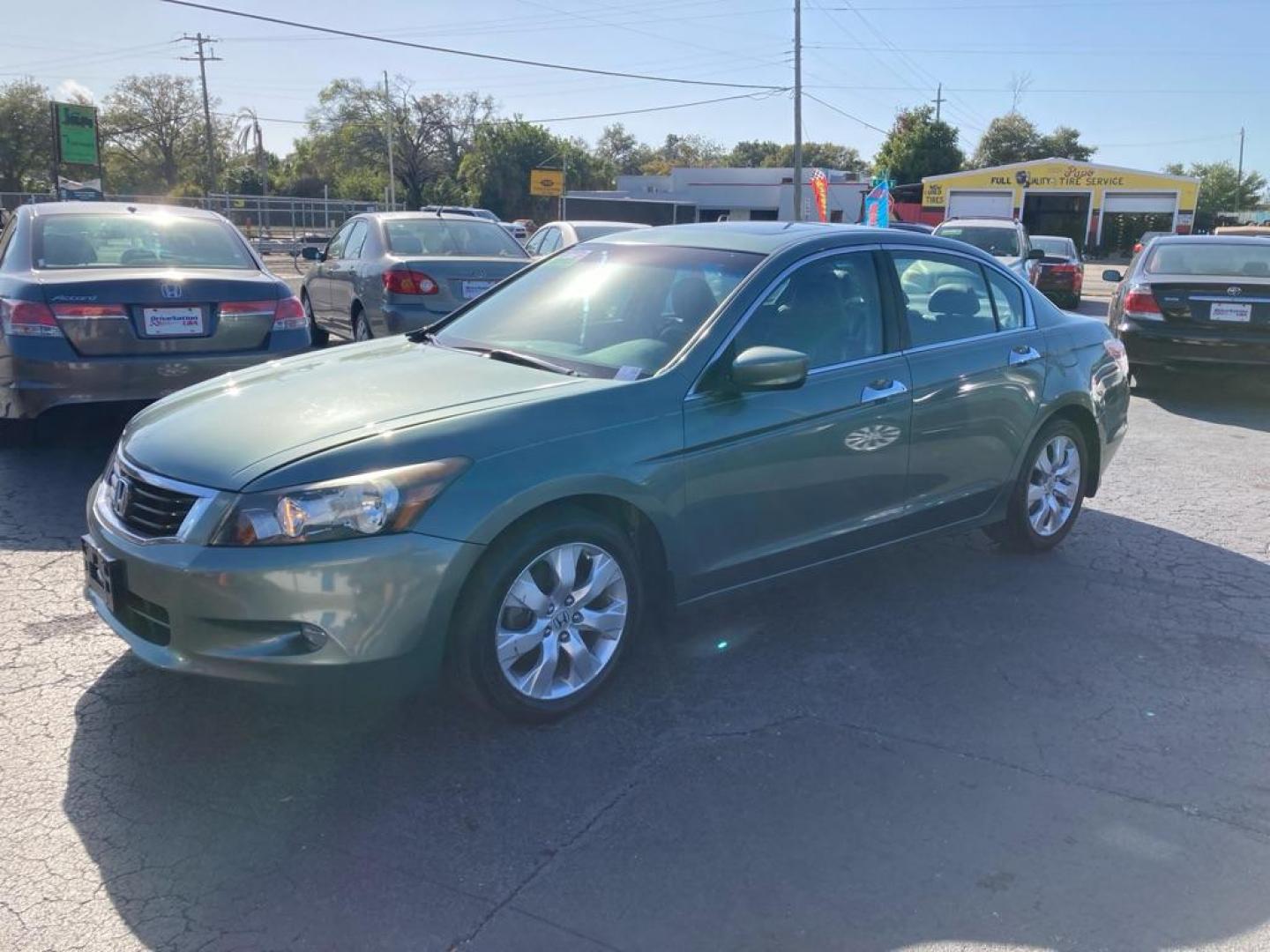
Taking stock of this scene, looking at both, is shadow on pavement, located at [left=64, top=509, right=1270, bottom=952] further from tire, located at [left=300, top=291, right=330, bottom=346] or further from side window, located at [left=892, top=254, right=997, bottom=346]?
tire, located at [left=300, top=291, right=330, bottom=346]

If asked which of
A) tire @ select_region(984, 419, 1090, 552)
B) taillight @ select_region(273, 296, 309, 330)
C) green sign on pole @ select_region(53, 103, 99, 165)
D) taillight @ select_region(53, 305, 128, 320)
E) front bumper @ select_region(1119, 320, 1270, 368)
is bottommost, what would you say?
tire @ select_region(984, 419, 1090, 552)

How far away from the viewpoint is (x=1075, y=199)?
55.2 meters

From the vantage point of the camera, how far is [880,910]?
2.78m

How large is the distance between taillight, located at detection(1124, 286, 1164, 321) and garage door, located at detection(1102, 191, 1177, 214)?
159 ft

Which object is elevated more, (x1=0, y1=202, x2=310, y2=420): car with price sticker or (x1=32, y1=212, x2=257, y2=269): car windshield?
(x1=32, y1=212, x2=257, y2=269): car windshield

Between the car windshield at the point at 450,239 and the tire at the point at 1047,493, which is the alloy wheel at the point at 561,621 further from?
the car windshield at the point at 450,239

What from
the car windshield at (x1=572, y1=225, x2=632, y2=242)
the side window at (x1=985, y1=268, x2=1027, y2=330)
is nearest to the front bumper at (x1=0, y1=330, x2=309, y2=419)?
the side window at (x1=985, y1=268, x2=1027, y2=330)

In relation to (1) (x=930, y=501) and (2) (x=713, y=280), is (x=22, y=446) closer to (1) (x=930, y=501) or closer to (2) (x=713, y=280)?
(2) (x=713, y=280)

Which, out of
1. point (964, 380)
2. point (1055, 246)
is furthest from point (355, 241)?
point (1055, 246)

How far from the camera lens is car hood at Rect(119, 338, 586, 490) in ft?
11.0

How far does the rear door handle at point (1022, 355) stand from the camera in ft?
17.0

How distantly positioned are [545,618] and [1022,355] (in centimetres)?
296

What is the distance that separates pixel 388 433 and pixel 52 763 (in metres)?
1.49

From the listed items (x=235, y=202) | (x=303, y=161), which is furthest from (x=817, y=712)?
(x=303, y=161)
